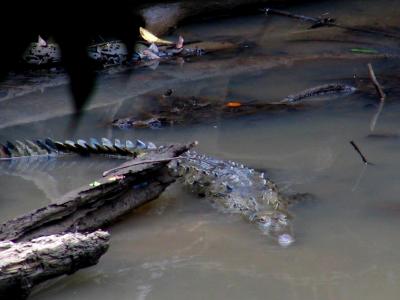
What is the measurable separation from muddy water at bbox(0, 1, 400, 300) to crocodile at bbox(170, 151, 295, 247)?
53 millimetres

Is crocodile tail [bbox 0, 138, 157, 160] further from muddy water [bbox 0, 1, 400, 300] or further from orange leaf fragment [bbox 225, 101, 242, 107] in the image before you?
orange leaf fragment [bbox 225, 101, 242, 107]

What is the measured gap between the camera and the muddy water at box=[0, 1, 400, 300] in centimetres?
282

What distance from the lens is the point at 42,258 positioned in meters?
2.58

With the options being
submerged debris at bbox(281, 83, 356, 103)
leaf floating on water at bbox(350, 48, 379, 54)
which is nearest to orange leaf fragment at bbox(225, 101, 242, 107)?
submerged debris at bbox(281, 83, 356, 103)

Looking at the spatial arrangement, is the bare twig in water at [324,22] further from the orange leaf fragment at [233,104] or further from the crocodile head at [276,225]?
the crocodile head at [276,225]

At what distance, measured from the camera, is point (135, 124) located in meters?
4.82

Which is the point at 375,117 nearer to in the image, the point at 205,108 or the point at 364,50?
the point at 205,108

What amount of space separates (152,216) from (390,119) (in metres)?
1.84

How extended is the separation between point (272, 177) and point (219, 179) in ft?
0.96

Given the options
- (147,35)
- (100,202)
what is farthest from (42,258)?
(147,35)

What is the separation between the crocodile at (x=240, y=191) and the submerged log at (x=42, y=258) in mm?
804

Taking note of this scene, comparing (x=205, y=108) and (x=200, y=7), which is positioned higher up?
(x=200, y=7)

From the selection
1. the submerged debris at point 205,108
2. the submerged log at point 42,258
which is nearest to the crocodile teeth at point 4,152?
the submerged debris at point 205,108

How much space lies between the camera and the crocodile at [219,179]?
3326 mm
